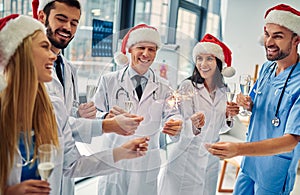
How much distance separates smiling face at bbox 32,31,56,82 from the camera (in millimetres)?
1093

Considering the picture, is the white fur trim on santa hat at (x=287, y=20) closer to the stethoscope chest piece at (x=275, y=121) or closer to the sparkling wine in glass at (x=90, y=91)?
the stethoscope chest piece at (x=275, y=121)

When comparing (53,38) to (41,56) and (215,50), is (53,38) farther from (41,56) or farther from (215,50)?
(215,50)

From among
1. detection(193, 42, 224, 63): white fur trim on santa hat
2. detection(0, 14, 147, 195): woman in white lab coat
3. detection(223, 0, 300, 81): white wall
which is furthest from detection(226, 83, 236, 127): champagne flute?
detection(223, 0, 300, 81): white wall

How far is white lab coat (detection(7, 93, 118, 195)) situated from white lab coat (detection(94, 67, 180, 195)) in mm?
181

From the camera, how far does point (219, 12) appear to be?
176 inches

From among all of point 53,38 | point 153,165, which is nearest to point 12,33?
point 53,38

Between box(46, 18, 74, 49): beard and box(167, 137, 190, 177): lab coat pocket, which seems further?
box(167, 137, 190, 177): lab coat pocket

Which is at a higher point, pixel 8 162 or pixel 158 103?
pixel 158 103

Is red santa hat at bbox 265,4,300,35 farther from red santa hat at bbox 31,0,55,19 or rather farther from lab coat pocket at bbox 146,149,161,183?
red santa hat at bbox 31,0,55,19

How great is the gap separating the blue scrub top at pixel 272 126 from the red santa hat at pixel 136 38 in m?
0.70

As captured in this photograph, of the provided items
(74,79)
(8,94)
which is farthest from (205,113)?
(8,94)

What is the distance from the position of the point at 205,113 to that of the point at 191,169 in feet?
1.28

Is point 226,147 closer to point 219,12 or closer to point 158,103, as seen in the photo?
point 158,103

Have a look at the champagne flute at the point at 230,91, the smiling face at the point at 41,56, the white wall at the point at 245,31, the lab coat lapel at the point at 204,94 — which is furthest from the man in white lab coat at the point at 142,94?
the white wall at the point at 245,31
